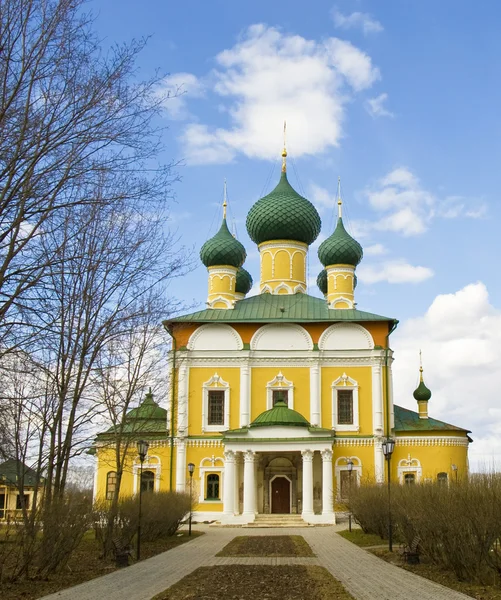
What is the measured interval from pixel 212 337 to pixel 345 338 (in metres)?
5.63

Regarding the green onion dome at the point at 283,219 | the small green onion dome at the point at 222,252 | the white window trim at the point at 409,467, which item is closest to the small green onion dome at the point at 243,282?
the green onion dome at the point at 283,219

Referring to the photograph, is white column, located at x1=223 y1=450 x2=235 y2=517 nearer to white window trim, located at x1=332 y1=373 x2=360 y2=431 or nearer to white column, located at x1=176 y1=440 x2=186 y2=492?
white column, located at x1=176 y1=440 x2=186 y2=492

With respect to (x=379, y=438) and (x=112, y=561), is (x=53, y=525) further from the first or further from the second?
(x=379, y=438)

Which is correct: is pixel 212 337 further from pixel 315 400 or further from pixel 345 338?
pixel 345 338

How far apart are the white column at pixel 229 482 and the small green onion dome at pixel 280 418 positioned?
1514mm

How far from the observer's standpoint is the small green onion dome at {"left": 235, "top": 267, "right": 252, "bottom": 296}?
1652 inches

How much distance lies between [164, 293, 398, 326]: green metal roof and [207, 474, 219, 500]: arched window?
6440 millimetres

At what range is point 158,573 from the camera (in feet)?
45.3

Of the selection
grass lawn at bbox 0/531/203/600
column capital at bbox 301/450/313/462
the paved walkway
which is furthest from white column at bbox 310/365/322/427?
the paved walkway

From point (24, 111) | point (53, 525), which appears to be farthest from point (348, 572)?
point (24, 111)

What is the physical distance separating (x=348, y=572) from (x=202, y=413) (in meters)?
19.4

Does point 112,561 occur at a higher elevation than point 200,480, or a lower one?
lower

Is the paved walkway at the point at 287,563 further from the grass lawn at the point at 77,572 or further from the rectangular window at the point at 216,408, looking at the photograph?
the rectangular window at the point at 216,408

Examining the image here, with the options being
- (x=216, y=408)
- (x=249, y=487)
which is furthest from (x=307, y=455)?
(x=216, y=408)
